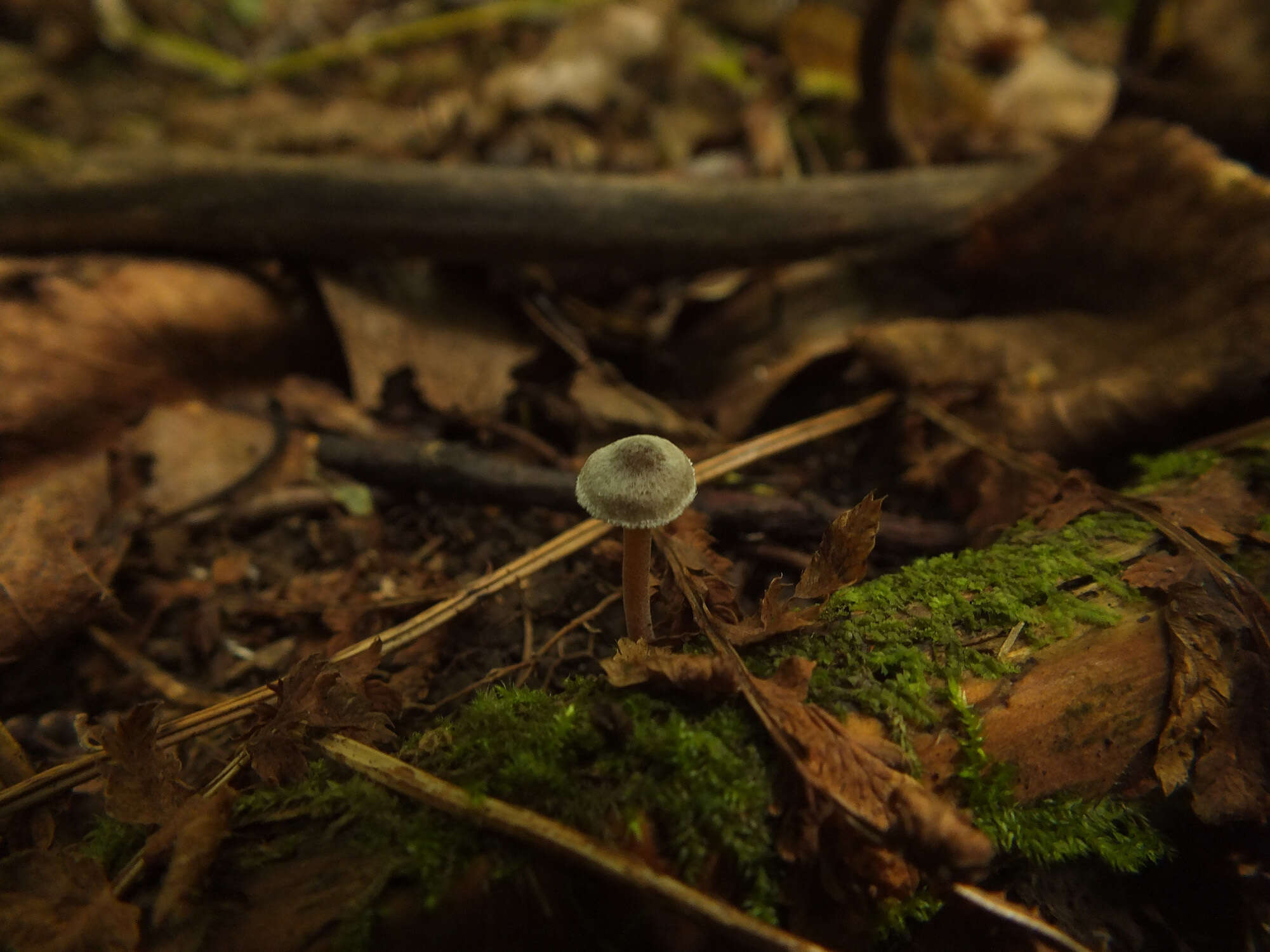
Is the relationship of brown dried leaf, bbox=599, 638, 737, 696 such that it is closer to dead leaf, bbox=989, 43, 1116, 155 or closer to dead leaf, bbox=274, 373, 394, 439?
dead leaf, bbox=274, 373, 394, 439

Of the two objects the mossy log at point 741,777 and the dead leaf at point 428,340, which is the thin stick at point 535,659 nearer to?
the mossy log at point 741,777

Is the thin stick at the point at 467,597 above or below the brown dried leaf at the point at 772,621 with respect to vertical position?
below

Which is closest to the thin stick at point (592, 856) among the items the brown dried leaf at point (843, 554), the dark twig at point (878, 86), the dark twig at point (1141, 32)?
the brown dried leaf at point (843, 554)

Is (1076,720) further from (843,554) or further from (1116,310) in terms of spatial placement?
(1116,310)

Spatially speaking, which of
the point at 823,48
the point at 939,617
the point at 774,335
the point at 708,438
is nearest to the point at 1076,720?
the point at 939,617

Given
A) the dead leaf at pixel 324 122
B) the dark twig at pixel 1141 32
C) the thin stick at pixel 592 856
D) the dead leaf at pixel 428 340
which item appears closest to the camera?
the thin stick at pixel 592 856

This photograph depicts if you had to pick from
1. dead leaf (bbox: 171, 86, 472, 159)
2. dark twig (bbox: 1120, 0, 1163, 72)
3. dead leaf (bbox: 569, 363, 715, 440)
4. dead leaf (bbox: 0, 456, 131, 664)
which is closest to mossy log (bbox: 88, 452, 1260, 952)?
dead leaf (bbox: 0, 456, 131, 664)
